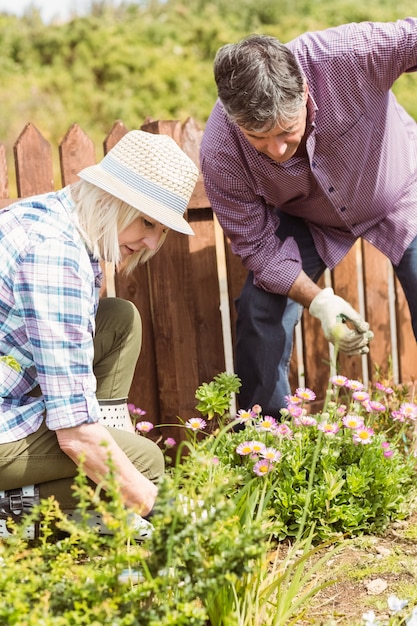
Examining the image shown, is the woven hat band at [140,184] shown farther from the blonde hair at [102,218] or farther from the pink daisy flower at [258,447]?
the pink daisy flower at [258,447]

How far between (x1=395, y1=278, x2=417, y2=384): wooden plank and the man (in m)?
0.95

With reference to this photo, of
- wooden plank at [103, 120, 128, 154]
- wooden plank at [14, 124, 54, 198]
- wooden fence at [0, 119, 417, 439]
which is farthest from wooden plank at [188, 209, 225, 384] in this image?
wooden plank at [14, 124, 54, 198]

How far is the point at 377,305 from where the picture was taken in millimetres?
4004

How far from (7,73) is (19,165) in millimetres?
10369

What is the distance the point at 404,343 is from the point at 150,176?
87.3 inches

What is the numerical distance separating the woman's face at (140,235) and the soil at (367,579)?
104 centimetres

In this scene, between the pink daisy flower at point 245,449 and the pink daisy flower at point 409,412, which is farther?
the pink daisy flower at point 409,412

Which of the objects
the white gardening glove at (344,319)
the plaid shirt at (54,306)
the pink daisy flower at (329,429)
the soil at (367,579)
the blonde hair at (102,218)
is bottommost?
the soil at (367,579)

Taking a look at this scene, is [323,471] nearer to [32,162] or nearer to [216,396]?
[216,396]

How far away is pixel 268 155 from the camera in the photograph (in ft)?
9.14

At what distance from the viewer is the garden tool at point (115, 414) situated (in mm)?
2773

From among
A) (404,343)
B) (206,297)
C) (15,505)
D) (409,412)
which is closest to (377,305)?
(404,343)

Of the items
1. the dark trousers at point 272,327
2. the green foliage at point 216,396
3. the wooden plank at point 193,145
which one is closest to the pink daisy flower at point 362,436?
the green foliage at point 216,396

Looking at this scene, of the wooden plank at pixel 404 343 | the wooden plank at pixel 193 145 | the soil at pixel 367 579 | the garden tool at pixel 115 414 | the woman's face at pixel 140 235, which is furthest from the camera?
the wooden plank at pixel 404 343
